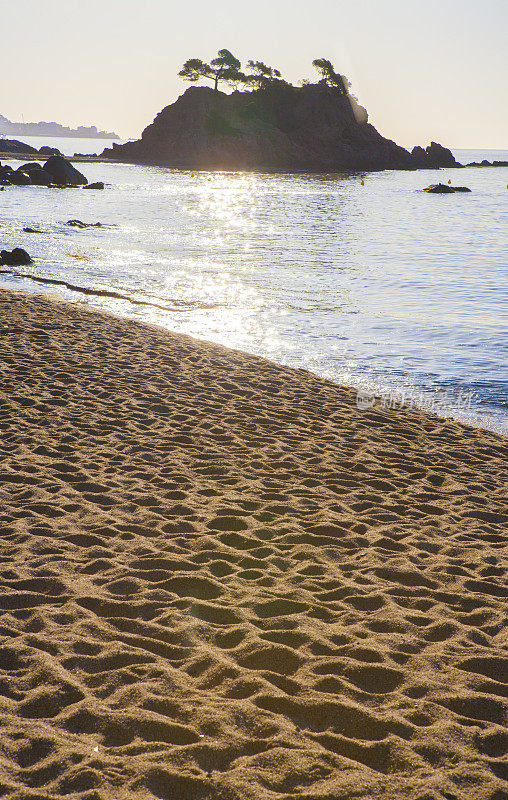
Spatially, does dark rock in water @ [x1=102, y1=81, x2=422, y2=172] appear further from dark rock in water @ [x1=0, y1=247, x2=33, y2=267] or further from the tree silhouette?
dark rock in water @ [x1=0, y1=247, x2=33, y2=267]

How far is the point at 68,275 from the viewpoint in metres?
20.0

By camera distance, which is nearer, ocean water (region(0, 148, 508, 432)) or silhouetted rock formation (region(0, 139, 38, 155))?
ocean water (region(0, 148, 508, 432))

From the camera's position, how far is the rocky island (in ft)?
385

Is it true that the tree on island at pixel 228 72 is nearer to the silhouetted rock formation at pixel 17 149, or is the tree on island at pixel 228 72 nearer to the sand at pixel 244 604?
the silhouetted rock formation at pixel 17 149

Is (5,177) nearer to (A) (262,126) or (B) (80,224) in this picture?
(B) (80,224)

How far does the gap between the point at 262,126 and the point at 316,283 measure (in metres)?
110

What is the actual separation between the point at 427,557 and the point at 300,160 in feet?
412

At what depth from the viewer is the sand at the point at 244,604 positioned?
2959 millimetres

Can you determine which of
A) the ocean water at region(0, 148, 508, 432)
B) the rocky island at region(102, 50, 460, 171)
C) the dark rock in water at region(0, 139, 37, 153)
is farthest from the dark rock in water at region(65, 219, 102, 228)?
the rocky island at region(102, 50, 460, 171)

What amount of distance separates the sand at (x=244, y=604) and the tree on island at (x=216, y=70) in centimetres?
12291

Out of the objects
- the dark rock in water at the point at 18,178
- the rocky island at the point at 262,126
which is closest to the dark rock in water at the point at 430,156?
the rocky island at the point at 262,126

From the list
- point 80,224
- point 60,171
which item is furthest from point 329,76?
point 80,224

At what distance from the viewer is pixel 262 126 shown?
119 m

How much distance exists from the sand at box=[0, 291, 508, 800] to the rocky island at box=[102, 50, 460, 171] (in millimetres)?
119925
